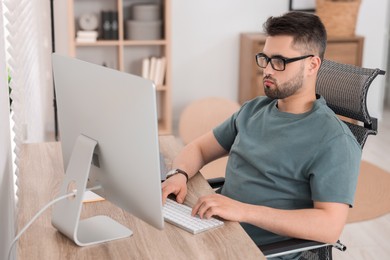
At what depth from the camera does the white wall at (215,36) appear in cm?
551

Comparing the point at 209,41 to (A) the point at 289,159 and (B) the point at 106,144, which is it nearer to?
(A) the point at 289,159

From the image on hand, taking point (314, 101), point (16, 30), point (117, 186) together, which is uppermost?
point (16, 30)

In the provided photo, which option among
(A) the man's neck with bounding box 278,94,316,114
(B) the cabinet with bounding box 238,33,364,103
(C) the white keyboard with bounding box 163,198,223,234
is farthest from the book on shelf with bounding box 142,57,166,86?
(C) the white keyboard with bounding box 163,198,223,234

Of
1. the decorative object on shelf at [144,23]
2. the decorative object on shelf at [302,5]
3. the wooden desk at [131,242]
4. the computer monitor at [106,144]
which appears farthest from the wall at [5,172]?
the decorative object on shelf at [302,5]

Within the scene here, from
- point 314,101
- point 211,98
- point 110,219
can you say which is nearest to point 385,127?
point 211,98

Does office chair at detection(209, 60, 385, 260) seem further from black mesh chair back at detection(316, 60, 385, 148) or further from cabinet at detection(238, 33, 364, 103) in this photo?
cabinet at detection(238, 33, 364, 103)

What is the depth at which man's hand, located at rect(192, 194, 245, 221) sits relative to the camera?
189 cm

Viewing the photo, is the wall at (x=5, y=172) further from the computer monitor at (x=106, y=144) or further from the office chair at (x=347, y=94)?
the office chair at (x=347, y=94)

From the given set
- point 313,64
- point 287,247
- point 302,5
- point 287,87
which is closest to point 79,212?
A: point 287,247

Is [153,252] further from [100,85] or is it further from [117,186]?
[100,85]

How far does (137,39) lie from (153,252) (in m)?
3.59

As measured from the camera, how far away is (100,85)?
168 centimetres

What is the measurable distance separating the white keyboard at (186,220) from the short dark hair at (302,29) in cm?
63

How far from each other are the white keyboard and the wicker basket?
12.1 feet
